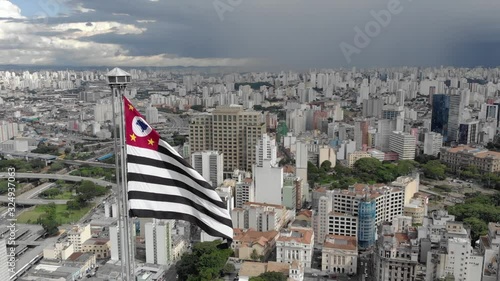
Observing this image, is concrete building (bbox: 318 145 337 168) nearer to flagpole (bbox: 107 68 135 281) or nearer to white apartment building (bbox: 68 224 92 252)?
white apartment building (bbox: 68 224 92 252)

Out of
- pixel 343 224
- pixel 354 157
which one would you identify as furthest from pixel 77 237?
pixel 354 157

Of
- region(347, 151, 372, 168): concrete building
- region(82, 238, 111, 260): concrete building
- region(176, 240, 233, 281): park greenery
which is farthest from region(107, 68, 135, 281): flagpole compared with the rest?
region(347, 151, 372, 168): concrete building

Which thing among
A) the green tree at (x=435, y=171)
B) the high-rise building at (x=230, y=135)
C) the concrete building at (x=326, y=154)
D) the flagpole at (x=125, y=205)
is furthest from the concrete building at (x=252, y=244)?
the green tree at (x=435, y=171)

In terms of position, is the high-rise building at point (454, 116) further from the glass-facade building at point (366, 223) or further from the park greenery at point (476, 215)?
the glass-facade building at point (366, 223)

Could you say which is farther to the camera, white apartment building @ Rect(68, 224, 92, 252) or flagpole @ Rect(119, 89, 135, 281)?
white apartment building @ Rect(68, 224, 92, 252)

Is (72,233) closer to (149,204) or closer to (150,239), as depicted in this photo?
(150,239)
